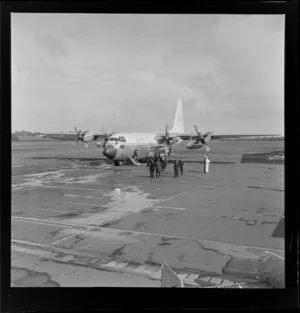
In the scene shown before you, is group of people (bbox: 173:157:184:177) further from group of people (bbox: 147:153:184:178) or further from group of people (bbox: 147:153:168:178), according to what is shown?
group of people (bbox: 147:153:168:178)

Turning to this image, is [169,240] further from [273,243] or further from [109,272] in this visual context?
[273,243]

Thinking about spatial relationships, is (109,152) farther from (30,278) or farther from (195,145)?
(30,278)

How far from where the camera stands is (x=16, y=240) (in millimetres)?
5617

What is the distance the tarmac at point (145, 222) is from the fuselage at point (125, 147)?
280 cm

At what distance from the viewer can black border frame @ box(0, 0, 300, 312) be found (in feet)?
12.0

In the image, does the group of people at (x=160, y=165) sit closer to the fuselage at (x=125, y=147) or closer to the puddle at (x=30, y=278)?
the fuselage at (x=125, y=147)

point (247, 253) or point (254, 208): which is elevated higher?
point (254, 208)

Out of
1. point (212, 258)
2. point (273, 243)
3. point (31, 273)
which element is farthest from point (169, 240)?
point (31, 273)

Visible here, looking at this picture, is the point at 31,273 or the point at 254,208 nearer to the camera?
the point at 31,273

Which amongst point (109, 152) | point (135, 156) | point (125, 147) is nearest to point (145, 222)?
point (109, 152)
